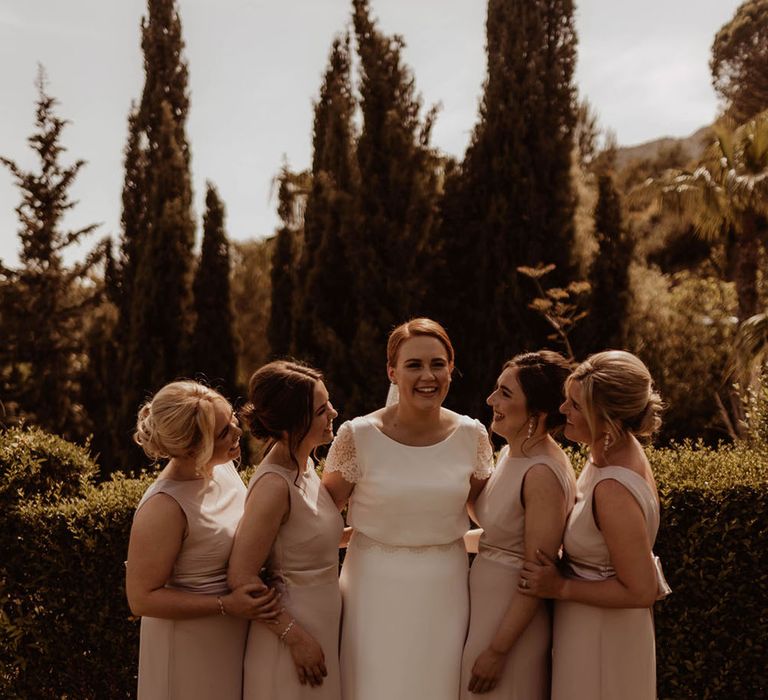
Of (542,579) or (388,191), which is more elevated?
(388,191)

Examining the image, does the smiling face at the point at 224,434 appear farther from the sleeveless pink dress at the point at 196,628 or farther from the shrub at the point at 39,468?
the shrub at the point at 39,468

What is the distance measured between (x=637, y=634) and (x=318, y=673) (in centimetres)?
121

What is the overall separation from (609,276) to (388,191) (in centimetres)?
468

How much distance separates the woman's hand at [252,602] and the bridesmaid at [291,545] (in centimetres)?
3

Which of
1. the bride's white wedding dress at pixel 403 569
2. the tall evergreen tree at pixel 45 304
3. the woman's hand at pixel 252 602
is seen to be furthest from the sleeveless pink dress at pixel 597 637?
the tall evergreen tree at pixel 45 304

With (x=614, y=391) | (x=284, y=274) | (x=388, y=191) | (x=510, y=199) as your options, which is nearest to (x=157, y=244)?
(x=284, y=274)

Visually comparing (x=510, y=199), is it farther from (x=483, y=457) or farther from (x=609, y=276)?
(x=483, y=457)

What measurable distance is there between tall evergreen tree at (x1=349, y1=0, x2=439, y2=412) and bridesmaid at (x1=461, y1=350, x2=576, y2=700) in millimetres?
12431

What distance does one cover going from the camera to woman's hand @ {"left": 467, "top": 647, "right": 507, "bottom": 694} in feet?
10.6

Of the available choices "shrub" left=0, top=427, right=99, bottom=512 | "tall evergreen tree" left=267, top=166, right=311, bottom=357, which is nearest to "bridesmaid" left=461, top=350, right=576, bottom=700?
"shrub" left=0, top=427, right=99, bottom=512

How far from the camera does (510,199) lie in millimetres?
17062

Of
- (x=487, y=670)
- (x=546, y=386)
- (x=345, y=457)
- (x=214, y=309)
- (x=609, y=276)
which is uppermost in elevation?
(x=609, y=276)

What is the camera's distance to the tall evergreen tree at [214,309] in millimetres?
Answer: 19562

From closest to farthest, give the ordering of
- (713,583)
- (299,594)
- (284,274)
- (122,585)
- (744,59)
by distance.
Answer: (299,594) < (713,583) < (122,585) < (284,274) < (744,59)
